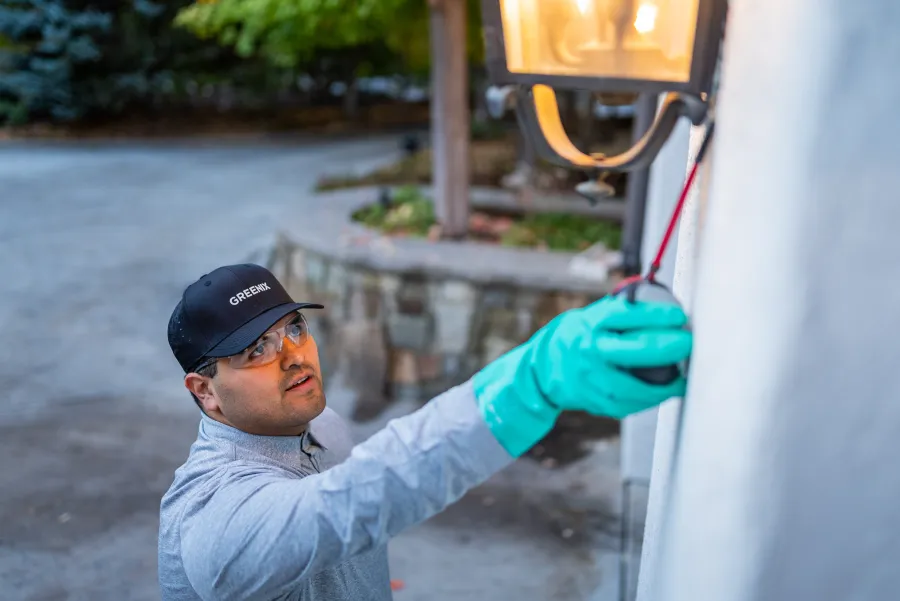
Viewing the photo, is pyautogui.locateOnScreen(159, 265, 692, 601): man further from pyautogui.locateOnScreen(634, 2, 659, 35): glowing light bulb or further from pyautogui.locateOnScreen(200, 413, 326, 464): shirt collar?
pyautogui.locateOnScreen(634, 2, 659, 35): glowing light bulb

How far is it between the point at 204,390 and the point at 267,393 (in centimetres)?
18

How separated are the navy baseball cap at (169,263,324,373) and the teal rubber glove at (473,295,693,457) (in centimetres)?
70

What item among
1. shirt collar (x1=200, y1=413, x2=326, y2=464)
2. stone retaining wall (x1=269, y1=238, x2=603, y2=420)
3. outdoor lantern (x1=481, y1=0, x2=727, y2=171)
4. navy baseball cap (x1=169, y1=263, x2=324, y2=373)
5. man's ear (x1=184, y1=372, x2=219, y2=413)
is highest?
outdoor lantern (x1=481, y1=0, x2=727, y2=171)

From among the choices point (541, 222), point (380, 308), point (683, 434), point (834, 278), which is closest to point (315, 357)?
point (683, 434)

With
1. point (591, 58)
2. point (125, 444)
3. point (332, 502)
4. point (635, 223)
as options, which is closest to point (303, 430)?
point (332, 502)

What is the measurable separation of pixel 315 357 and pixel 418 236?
5.07 m

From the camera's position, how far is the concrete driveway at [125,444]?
4148 millimetres

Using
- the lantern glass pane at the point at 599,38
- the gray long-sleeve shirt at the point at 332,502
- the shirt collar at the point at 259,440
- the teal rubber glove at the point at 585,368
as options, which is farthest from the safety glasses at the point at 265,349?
the lantern glass pane at the point at 599,38

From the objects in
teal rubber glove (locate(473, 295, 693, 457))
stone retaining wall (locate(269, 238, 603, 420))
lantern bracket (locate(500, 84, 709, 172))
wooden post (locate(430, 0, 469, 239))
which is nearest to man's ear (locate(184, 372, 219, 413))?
teal rubber glove (locate(473, 295, 693, 457))

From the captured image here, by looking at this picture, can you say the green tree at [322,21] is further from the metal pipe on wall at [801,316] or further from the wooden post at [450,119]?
the metal pipe on wall at [801,316]

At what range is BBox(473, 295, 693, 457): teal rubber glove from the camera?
1.18 meters

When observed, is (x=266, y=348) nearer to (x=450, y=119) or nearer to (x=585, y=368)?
(x=585, y=368)

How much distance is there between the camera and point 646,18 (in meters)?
1.54

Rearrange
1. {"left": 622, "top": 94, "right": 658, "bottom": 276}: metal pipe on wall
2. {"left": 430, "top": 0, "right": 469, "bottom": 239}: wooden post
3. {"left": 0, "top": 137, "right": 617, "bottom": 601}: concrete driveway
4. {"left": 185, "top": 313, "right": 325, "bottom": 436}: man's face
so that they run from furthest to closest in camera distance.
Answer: {"left": 430, "top": 0, "right": 469, "bottom": 239}: wooden post, {"left": 622, "top": 94, "right": 658, "bottom": 276}: metal pipe on wall, {"left": 0, "top": 137, "right": 617, "bottom": 601}: concrete driveway, {"left": 185, "top": 313, "right": 325, "bottom": 436}: man's face
